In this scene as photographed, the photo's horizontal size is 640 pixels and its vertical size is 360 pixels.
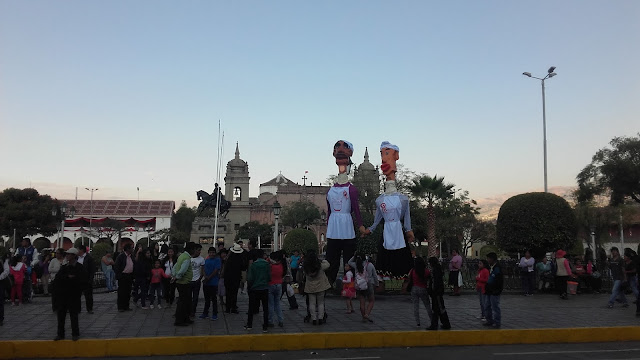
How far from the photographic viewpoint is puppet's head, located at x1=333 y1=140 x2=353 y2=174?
47.3 feet

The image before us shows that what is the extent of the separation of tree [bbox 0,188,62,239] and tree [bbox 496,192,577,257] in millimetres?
49353

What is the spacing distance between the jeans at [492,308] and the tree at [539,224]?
1139cm

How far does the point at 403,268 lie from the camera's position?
557 inches

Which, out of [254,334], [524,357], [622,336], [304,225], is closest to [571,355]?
[524,357]

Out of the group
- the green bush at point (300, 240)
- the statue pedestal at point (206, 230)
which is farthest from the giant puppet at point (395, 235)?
the statue pedestal at point (206, 230)

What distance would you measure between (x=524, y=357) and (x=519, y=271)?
11.2 m

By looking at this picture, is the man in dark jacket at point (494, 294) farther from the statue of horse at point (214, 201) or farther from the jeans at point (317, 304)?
the statue of horse at point (214, 201)

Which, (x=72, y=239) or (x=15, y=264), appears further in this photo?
(x=72, y=239)

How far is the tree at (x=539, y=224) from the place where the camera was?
68.3 feet

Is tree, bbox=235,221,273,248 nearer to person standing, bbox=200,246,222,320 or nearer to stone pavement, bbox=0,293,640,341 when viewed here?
stone pavement, bbox=0,293,640,341

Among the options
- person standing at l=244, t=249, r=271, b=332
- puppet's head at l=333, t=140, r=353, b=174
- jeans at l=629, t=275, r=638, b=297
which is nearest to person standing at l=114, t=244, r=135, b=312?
person standing at l=244, t=249, r=271, b=332

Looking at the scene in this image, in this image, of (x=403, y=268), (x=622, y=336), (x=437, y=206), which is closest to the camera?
(x=622, y=336)

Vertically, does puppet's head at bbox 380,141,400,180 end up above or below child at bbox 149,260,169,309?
above

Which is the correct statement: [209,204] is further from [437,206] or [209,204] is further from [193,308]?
[193,308]
